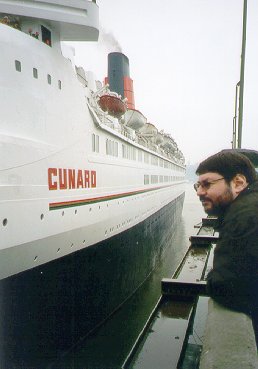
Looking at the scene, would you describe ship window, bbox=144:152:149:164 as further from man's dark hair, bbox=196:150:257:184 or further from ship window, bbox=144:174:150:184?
man's dark hair, bbox=196:150:257:184

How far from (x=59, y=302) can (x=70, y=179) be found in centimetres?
298

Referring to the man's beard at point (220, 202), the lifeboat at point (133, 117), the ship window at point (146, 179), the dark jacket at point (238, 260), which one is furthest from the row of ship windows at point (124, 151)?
the dark jacket at point (238, 260)

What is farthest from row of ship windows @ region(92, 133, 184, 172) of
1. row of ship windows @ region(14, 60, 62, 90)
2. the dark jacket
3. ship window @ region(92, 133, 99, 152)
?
the dark jacket

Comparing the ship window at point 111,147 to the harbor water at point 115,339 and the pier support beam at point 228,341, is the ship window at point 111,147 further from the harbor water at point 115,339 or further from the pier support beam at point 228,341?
the pier support beam at point 228,341

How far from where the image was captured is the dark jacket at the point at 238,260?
183cm

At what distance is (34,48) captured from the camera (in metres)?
6.03

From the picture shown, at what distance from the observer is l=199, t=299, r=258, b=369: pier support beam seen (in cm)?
169

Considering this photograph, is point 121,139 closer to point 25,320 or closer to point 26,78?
point 26,78

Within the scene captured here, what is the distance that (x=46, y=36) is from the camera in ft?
22.3

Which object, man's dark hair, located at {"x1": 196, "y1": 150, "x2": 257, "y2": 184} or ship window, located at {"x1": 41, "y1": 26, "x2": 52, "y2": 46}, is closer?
man's dark hair, located at {"x1": 196, "y1": 150, "x2": 257, "y2": 184}

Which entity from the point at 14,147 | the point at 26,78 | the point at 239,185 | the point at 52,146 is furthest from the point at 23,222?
the point at 239,185

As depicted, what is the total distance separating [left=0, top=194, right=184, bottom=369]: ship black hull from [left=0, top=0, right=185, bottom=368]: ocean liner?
2 cm

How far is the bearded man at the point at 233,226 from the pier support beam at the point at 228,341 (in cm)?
8

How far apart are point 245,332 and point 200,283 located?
117 centimetres
